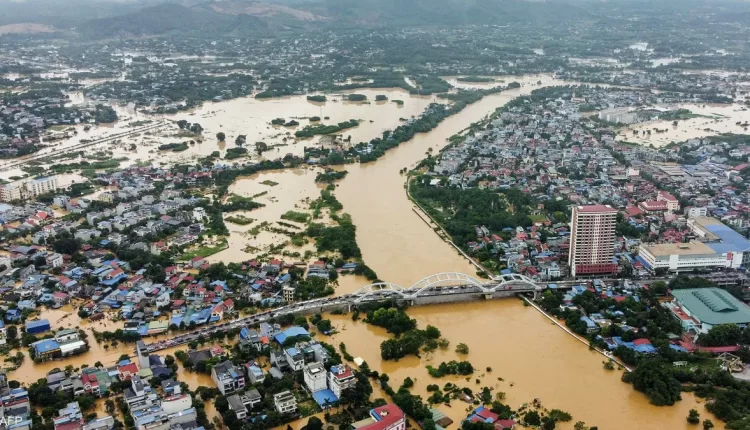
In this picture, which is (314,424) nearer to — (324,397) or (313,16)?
(324,397)

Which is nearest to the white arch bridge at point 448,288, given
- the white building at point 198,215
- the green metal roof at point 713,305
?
the green metal roof at point 713,305

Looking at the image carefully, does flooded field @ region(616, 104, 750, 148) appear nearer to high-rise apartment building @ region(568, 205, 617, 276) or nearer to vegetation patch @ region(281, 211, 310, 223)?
high-rise apartment building @ region(568, 205, 617, 276)

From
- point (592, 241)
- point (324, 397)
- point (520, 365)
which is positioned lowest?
point (520, 365)

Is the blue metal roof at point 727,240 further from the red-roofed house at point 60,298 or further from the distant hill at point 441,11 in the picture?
the distant hill at point 441,11

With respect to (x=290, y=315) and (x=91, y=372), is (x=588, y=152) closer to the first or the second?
(x=290, y=315)

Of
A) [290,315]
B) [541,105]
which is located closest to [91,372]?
[290,315]

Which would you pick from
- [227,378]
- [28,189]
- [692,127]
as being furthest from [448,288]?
[692,127]
